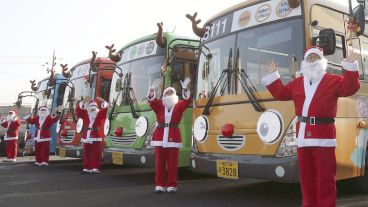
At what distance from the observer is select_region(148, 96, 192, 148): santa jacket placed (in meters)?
6.74

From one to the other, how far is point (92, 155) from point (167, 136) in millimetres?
3253

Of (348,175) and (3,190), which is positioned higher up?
(348,175)

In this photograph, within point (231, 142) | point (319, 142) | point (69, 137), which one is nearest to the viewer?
point (319, 142)

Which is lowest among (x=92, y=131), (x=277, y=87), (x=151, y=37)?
(x=92, y=131)

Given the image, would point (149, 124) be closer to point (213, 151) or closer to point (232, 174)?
point (213, 151)

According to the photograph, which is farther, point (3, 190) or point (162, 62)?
point (162, 62)

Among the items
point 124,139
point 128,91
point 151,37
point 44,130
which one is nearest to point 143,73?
point 128,91

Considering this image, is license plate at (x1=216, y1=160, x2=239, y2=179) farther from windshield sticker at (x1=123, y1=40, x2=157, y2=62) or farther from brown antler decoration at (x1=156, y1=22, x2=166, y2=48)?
windshield sticker at (x1=123, y1=40, x2=157, y2=62)

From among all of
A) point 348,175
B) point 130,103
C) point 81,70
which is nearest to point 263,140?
point 348,175

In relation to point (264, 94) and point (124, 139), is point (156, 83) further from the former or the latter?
point (264, 94)

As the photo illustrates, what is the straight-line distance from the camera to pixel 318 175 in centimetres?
439

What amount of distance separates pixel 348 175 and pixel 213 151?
1777mm

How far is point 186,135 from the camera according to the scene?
7586 mm

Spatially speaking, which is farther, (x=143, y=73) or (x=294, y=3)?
(x=143, y=73)
